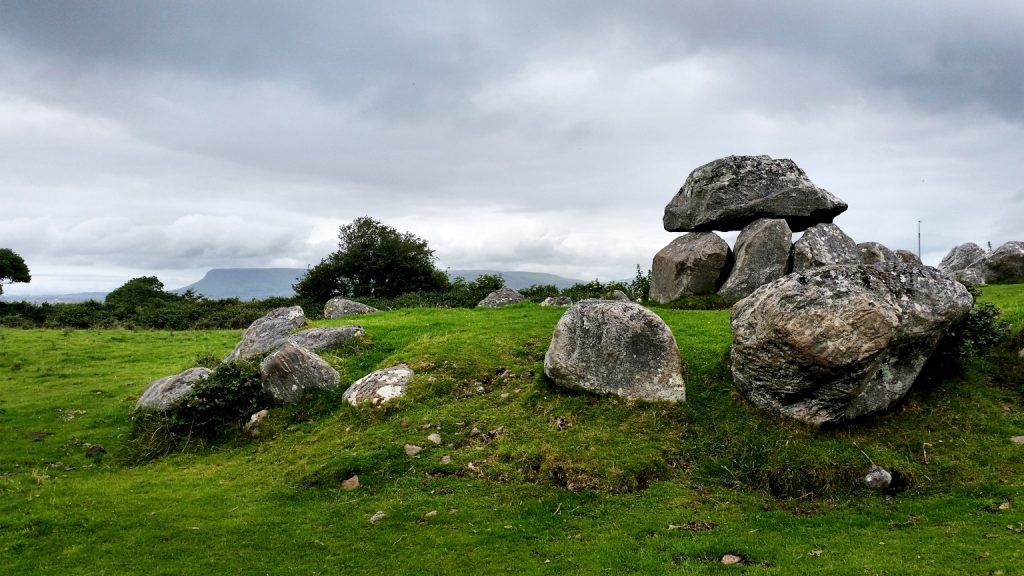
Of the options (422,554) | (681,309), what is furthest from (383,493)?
(681,309)

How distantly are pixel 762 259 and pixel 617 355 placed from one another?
14.1m

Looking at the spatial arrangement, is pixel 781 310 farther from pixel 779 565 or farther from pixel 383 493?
pixel 383 493

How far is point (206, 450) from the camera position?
17.9 metres

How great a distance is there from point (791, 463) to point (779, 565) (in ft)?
13.5

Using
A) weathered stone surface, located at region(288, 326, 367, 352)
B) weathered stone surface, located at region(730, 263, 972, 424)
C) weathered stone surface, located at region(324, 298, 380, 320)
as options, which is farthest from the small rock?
weathered stone surface, located at region(324, 298, 380, 320)

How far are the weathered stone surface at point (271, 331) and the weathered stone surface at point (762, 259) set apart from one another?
63.0 feet

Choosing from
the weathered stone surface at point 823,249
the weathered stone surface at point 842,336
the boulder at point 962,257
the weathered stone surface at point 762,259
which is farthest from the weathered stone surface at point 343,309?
the boulder at point 962,257

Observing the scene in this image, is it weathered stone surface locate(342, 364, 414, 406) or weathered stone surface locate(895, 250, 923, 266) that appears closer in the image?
weathered stone surface locate(342, 364, 414, 406)

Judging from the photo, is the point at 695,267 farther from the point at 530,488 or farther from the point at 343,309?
the point at 343,309

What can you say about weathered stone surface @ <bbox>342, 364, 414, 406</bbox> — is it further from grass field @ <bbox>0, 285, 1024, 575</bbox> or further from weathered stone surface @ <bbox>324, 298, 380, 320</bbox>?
weathered stone surface @ <bbox>324, 298, 380, 320</bbox>

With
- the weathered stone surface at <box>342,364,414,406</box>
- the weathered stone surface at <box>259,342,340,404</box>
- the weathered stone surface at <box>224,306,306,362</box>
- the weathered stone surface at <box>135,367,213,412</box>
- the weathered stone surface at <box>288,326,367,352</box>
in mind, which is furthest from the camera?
the weathered stone surface at <box>224,306,306,362</box>

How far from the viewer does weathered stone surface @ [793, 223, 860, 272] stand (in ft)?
90.0

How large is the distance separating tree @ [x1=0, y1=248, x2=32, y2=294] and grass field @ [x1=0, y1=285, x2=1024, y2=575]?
53915mm

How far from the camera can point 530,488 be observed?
13.6m
